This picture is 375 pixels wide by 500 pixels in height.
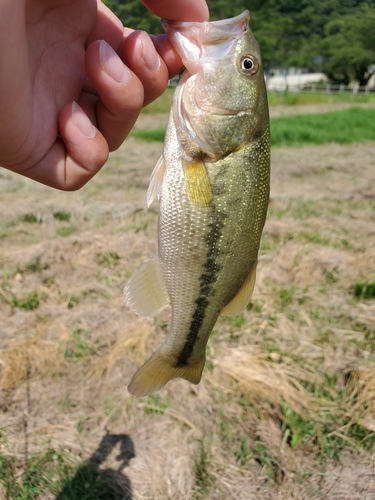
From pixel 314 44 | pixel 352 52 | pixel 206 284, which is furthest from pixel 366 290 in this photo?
pixel 314 44

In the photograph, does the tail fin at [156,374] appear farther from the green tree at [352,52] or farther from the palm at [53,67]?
the green tree at [352,52]

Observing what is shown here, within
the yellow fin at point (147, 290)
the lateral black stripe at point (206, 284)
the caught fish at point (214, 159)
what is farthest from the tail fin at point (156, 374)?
the caught fish at point (214, 159)

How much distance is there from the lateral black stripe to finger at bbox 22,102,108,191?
0.59 m

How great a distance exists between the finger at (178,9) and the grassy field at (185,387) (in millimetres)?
2815

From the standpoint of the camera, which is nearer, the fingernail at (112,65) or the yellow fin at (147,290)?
the fingernail at (112,65)

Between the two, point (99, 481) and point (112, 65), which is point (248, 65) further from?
point (99, 481)

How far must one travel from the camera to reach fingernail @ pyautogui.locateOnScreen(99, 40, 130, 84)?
1.75 m

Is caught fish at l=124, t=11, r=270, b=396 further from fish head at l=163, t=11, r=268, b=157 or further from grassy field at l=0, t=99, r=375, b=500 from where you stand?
grassy field at l=0, t=99, r=375, b=500

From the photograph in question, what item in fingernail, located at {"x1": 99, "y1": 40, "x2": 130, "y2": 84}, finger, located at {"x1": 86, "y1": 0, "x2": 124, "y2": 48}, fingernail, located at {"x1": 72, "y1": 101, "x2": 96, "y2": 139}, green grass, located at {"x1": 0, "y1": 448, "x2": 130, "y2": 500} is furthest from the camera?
green grass, located at {"x1": 0, "y1": 448, "x2": 130, "y2": 500}

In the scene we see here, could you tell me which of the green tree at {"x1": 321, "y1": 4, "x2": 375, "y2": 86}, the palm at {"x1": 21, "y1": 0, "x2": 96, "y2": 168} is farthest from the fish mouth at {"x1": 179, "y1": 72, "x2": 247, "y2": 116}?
the green tree at {"x1": 321, "y1": 4, "x2": 375, "y2": 86}

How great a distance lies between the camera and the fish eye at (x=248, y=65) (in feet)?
6.03

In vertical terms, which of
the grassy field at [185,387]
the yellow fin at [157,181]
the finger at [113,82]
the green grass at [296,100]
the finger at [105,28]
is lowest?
the green grass at [296,100]

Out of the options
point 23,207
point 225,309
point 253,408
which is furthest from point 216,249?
point 23,207

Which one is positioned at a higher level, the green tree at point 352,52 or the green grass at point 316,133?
the green grass at point 316,133
